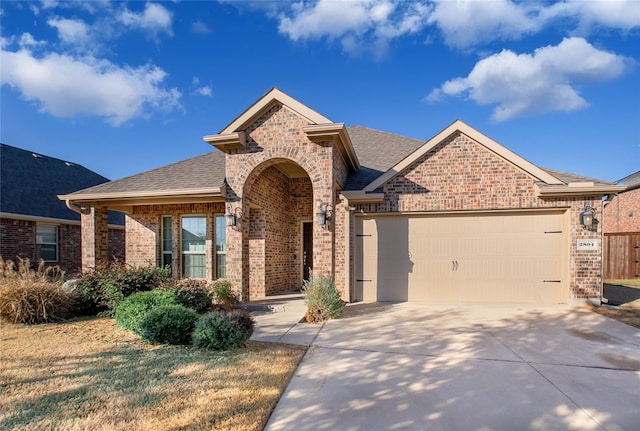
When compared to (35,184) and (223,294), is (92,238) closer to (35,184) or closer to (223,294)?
(223,294)

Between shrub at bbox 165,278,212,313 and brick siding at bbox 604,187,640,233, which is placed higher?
brick siding at bbox 604,187,640,233

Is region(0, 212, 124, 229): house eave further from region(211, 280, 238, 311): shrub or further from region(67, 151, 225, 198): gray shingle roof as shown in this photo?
region(211, 280, 238, 311): shrub

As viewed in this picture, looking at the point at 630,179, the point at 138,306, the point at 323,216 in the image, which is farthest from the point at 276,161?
the point at 630,179

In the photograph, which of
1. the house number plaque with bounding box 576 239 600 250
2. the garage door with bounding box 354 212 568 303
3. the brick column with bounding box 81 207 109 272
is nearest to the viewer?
the house number plaque with bounding box 576 239 600 250

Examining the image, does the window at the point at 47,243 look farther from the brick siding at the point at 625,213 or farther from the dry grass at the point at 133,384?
the brick siding at the point at 625,213

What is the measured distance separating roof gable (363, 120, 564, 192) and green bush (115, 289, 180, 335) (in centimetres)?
515

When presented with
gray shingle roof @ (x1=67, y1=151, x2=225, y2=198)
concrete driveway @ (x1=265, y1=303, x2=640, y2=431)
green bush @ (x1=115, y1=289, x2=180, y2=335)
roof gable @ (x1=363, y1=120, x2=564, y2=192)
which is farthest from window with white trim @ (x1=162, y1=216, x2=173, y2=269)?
concrete driveway @ (x1=265, y1=303, x2=640, y2=431)

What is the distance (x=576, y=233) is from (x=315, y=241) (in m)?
6.32

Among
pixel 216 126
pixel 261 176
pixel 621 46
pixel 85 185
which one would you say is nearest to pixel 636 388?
pixel 261 176

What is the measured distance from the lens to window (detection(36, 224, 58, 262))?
1347 centimetres

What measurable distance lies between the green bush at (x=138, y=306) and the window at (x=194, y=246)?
12.6 feet

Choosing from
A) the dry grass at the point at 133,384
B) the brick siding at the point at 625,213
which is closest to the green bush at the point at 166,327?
the dry grass at the point at 133,384

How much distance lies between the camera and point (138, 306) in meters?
5.72

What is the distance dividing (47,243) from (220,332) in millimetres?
13747
